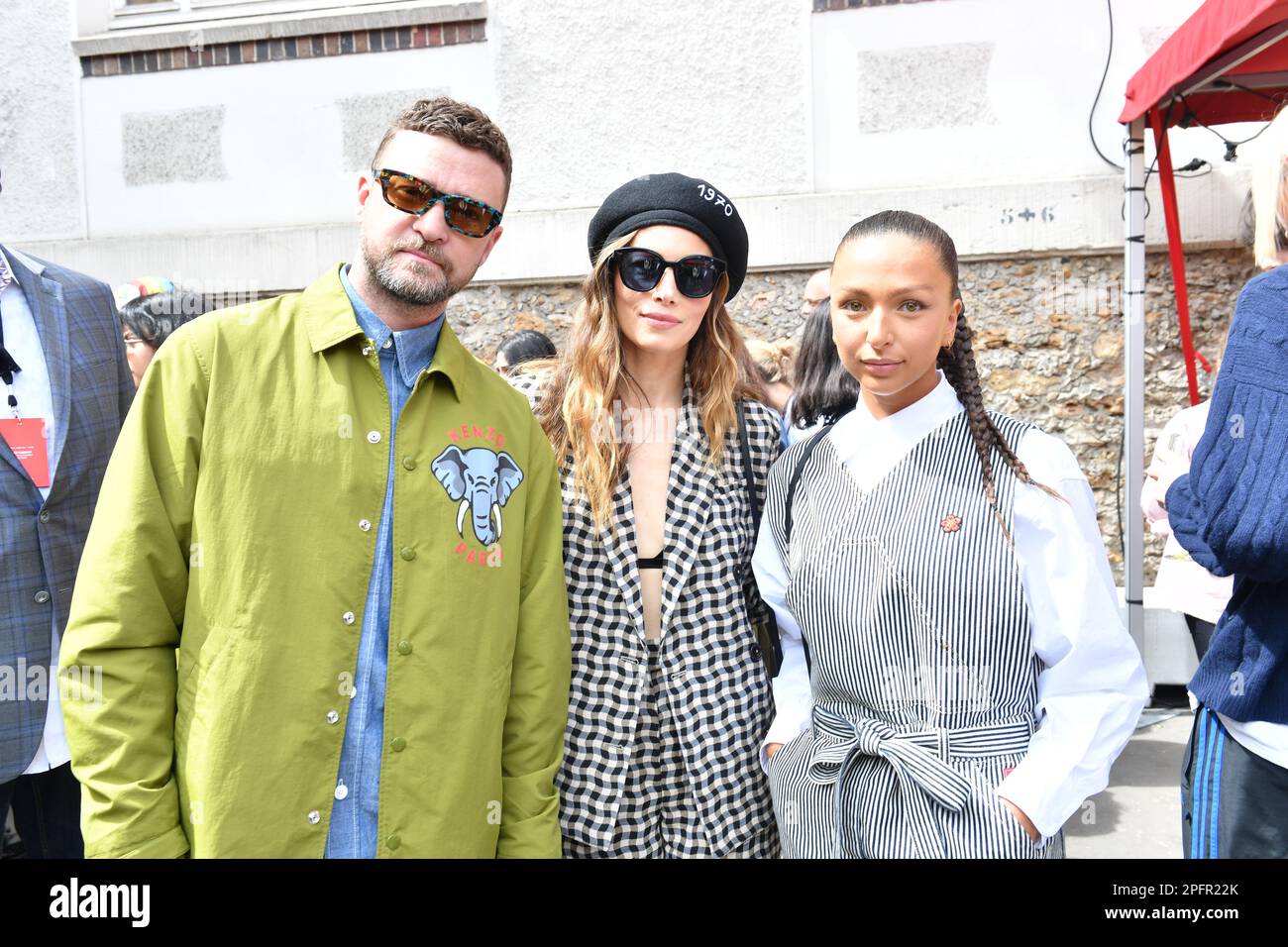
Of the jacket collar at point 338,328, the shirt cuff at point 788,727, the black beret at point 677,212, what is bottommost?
the shirt cuff at point 788,727

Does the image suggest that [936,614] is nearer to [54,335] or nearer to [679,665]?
[679,665]

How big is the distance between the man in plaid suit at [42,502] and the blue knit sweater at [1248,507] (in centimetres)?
223

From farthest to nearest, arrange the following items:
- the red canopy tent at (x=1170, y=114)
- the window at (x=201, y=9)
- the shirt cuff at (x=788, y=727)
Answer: the window at (x=201, y=9)
the red canopy tent at (x=1170, y=114)
the shirt cuff at (x=788, y=727)

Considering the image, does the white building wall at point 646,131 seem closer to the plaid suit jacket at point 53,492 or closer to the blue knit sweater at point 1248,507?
the plaid suit jacket at point 53,492

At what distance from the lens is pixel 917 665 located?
1.68m

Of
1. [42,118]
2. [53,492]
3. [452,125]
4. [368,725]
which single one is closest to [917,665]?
[368,725]

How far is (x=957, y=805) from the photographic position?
1607 mm

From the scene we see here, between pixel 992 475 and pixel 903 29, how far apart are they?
16.4ft

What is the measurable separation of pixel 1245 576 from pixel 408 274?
1.57 m

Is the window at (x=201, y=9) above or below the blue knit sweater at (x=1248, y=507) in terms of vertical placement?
above

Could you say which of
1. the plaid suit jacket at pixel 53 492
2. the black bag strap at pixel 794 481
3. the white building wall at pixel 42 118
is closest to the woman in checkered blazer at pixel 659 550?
the black bag strap at pixel 794 481

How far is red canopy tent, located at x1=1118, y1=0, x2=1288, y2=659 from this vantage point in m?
4.23

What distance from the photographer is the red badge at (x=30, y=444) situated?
2055 millimetres
